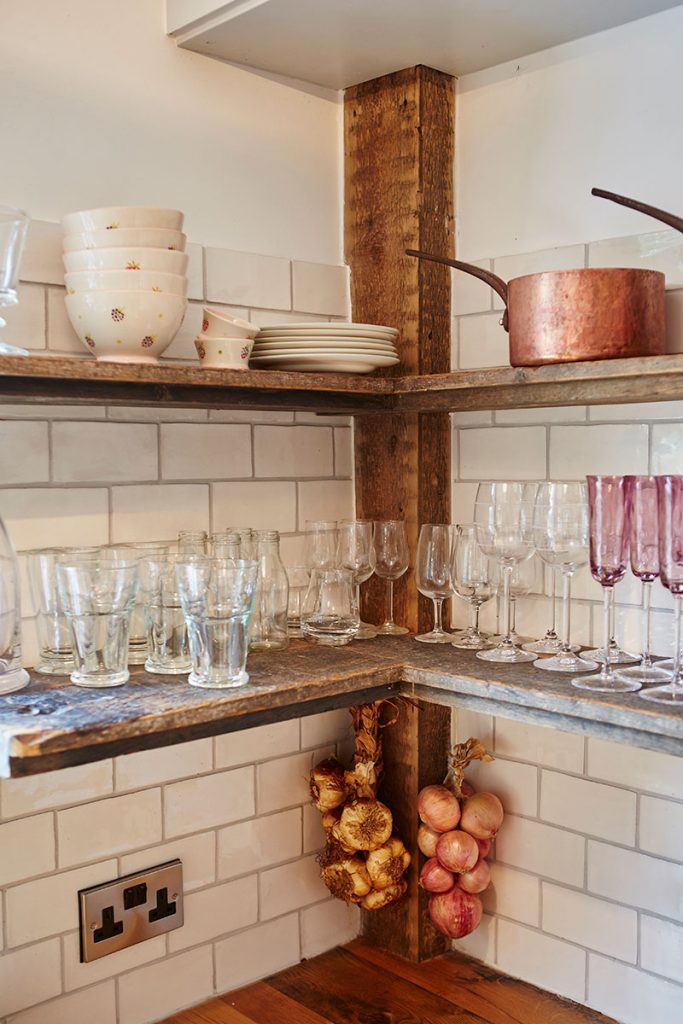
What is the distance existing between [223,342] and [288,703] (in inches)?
20.9

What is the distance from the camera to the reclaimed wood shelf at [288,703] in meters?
1.20

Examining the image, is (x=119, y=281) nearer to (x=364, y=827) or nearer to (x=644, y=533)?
(x=644, y=533)

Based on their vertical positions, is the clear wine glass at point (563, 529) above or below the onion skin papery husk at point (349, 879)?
above

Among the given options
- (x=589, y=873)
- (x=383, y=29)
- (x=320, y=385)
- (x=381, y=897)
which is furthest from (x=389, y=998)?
(x=383, y=29)

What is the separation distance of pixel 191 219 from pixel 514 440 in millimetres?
645

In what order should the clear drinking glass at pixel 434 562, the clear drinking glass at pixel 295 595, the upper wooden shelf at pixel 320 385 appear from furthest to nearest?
1. the clear drinking glass at pixel 295 595
2. the clear drinking glass at pixel 434 562
3. the upper wooden shelf at pixel 320 385

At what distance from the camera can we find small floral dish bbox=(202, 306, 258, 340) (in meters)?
1.56

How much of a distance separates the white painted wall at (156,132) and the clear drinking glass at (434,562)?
22.7 inches

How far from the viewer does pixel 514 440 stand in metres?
1.80

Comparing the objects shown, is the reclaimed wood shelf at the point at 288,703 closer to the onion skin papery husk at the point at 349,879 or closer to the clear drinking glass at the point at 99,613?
the clear drinking glass at the point at 99,613

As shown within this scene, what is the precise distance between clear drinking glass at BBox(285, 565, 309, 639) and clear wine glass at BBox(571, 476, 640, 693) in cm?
51

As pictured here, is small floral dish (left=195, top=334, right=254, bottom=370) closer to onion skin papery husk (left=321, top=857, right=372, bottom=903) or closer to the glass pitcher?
the glass pitcher

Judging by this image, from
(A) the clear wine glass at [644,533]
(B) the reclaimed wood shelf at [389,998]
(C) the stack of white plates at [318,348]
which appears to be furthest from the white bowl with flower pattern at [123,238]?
(B) the reclaimed wood shelf at [389,998]

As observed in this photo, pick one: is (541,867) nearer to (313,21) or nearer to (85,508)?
(85,508)
